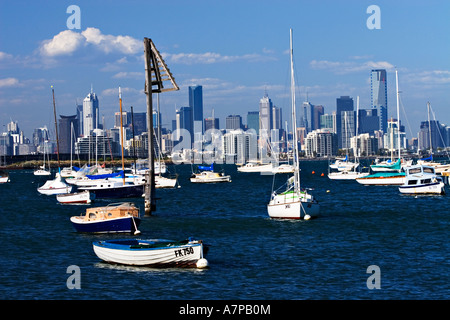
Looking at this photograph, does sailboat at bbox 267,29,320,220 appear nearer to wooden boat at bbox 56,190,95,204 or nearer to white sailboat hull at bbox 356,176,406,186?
wooden boat at bbox 56,190,95,204

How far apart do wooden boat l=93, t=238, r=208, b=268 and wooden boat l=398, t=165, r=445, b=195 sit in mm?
53088

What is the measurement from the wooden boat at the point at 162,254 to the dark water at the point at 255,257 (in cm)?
55

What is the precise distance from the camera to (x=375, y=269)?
33281 mm

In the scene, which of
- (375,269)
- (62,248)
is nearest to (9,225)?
(62,248)

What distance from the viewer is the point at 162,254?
33188 mm

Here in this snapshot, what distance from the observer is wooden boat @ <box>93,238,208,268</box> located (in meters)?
33.1

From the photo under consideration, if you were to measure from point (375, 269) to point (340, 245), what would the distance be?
8.57 meters

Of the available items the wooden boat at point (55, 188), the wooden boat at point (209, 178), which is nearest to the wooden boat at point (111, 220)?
the wooden boat at point (55, 188)

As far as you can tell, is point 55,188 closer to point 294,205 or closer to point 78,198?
point 78,198

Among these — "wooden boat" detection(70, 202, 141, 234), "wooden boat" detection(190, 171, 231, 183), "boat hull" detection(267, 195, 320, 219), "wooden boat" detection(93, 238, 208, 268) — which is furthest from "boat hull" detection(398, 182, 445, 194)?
"wooden boat" detection(190, 171, 231, 183)

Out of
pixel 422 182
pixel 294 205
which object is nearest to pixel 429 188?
pixel 422 182

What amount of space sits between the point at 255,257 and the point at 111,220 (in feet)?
43.1
